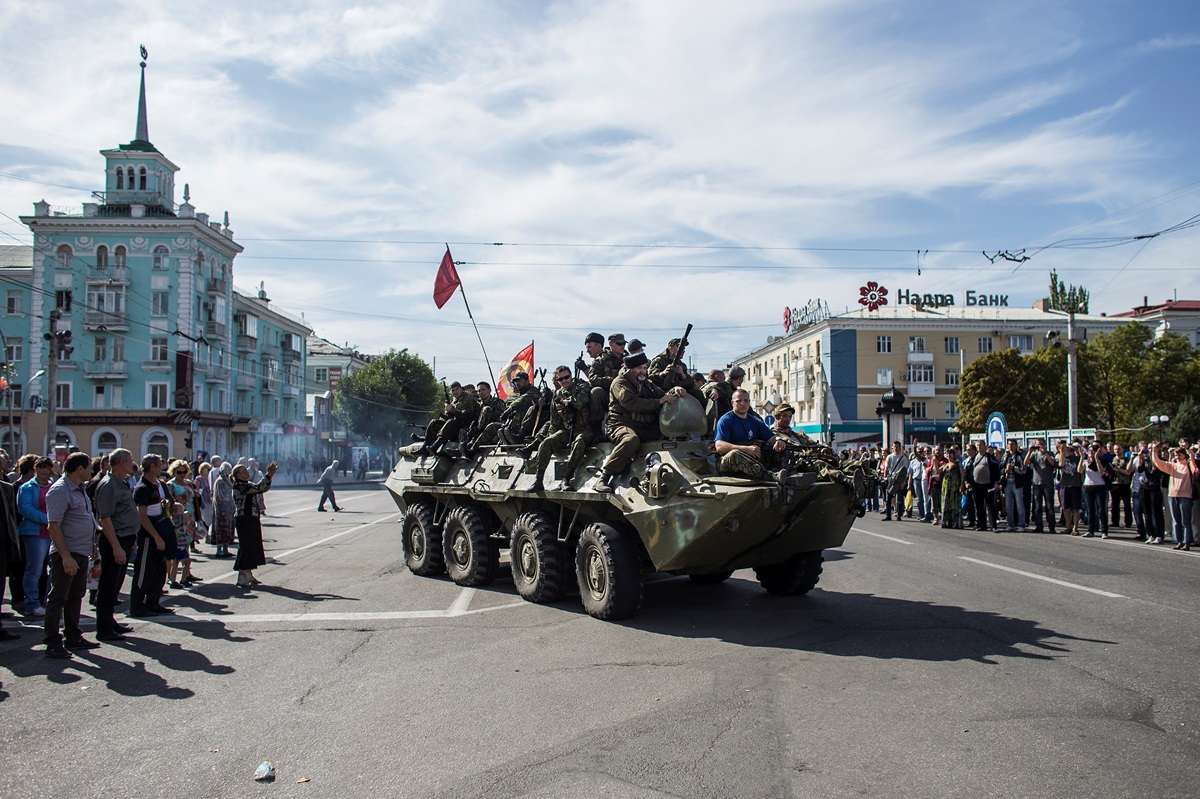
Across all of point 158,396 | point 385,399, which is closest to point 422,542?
point 158,396

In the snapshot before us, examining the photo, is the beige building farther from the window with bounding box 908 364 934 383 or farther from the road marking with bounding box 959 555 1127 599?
the road marking with bounding box 959 555 1127 599

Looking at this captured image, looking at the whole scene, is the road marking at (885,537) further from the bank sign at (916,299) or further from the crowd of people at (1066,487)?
the bank sign at (916,299)

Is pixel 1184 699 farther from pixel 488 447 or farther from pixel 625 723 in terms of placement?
pixel 488 447

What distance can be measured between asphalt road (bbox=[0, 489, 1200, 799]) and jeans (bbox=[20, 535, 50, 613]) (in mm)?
576

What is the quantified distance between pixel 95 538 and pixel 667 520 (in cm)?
569

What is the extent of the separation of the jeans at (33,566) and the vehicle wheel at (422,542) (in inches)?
174

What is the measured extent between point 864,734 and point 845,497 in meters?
3.90

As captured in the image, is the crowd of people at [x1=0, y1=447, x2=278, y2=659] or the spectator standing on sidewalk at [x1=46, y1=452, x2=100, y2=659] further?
the crowd of people at [x1=0, y1=447, x2=278, y2=659]

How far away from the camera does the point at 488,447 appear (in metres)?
12.1

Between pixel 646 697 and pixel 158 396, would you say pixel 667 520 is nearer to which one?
pixel 646 697

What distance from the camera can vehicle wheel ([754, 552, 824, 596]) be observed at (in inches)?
386

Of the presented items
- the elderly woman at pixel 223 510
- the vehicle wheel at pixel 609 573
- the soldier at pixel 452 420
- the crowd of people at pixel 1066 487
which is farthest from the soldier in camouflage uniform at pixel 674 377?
the elderly woman at pixel 223 510

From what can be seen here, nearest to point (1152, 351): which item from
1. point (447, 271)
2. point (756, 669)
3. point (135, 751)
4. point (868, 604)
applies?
point (447, 271)

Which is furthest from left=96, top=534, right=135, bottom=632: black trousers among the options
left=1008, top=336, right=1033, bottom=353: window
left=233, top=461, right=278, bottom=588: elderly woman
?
left=1008, top=336, right=1033, bottom=353: window
